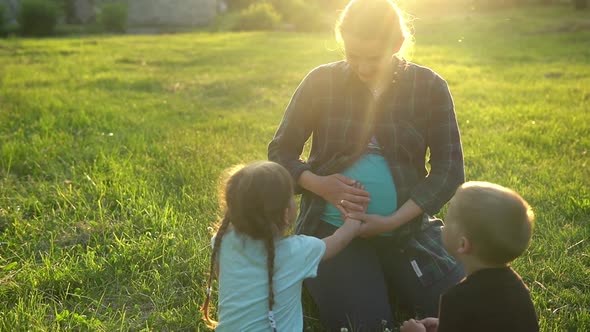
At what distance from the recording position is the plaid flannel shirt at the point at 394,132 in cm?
297

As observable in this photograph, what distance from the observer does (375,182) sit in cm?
295

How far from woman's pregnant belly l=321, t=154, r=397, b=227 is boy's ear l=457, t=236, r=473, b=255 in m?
0.81

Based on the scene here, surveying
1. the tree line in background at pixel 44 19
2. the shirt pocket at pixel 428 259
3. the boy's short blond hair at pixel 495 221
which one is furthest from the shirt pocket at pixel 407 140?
the tree line in background at pixel 44 19

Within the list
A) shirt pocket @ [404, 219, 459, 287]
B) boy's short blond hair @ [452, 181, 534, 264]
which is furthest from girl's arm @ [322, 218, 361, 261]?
boy's short blond hair @ [452, 181, 534, 264]

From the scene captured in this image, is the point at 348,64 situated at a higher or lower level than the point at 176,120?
higher

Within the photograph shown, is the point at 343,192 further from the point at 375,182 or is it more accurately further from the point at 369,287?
the point at 369,287

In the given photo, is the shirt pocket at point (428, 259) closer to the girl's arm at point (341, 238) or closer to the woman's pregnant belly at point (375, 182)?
the woman's pregnant belly at point (375, 182)

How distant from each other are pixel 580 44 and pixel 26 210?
38.0 feet

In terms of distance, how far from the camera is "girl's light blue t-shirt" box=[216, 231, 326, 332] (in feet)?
7.56

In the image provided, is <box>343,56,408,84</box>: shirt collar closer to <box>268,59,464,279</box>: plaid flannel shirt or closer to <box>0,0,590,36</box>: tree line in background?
<box>268,59,464,279</box>: plaid flannel shirt

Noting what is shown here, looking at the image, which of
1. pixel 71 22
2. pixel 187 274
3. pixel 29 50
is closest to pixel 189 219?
pixel 187 274

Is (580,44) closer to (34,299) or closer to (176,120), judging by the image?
(176,120)

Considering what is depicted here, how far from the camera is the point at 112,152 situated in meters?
5.07

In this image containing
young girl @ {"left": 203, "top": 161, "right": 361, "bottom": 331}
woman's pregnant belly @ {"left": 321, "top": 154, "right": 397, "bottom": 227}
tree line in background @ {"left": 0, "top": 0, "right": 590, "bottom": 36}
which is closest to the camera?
young girl @ {"left": 203, "top": 161, "right": 361, "bottom": 331}
